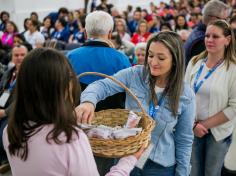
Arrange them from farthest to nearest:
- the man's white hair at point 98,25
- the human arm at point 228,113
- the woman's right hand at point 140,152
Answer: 1. the man's white hair at point 98,25
2. the human arm at point 228,113
3. the woman's right hand at point 140,152

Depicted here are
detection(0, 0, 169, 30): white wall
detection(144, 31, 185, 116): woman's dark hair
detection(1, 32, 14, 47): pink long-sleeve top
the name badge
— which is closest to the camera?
detection(144, 31, 185, 116): woman's dark hair

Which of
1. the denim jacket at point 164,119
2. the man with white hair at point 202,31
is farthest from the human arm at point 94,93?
the man with white hair at point 202,31

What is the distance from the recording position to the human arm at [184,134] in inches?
63.0

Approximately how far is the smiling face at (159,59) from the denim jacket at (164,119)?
0.08m

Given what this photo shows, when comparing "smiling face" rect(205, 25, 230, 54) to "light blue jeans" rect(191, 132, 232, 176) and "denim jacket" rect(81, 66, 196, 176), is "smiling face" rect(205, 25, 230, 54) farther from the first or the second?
"denim jacket" rect(81, 66, 196, 176)

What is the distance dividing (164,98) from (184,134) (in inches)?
7.6

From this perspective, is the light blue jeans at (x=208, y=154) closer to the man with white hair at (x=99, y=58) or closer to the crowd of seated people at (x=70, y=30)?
the man with white hair at (x=99, y=58)

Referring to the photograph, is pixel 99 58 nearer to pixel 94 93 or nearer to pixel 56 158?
pixel 94 93

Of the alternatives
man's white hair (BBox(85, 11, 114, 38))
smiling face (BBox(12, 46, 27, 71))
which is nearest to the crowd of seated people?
smiling face (BBox(12, 46, 27, 71))

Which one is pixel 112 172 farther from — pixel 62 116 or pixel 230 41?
pixel 230 41

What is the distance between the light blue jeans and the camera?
7.45 feet

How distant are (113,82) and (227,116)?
89 cm

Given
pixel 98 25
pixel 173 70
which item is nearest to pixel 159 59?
pixel 173 70

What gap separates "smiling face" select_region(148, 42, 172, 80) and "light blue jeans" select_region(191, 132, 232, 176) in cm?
88
